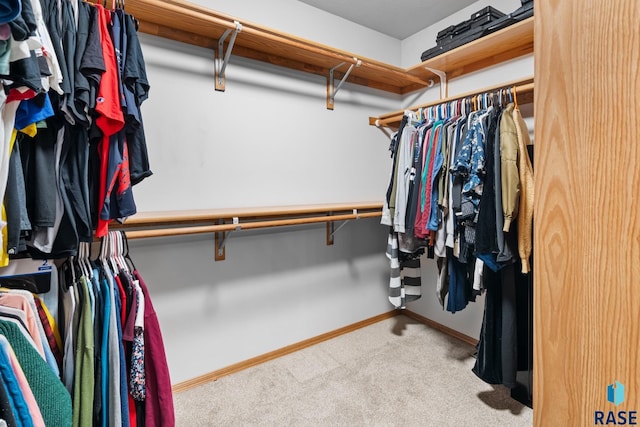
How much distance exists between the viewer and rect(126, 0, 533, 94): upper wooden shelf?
1616 mm

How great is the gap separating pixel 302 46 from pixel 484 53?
1202 mm

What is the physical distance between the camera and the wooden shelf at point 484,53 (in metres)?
1.86

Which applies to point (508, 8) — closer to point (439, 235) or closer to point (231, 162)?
point (439, 235)

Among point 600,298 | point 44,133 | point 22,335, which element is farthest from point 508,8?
point 22,335

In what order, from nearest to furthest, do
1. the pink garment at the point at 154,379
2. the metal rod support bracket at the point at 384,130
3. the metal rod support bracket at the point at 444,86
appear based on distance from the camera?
1. the pink garment at the point at 154,379
2. the metal rod support bracket at the point at 444,86
3. the metal rod support bracket at the point at 384,130

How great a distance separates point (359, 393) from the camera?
1868mm

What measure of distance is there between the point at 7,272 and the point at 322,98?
1.97 metres

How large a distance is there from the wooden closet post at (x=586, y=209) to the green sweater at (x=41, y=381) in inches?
44.1

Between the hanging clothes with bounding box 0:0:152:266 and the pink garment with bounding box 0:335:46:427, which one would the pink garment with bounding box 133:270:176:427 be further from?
the pink garment with bounding box 0:335:46:427

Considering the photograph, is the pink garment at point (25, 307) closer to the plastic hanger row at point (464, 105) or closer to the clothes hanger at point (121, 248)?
the clothes hanger at point (121, 248)

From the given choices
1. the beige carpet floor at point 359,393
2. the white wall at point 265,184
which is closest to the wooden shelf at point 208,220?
the white wall at point 265,184

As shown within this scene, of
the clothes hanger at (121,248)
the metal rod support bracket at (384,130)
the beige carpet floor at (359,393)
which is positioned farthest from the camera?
the metal rod support bracket at (384,130)

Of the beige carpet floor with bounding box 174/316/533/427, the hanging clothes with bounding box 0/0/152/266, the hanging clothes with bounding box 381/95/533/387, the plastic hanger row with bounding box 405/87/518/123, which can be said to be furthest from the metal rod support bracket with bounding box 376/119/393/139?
the hanging clothes with bounding box 0/0/152/266

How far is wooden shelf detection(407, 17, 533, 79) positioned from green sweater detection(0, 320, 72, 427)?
2388 mm
